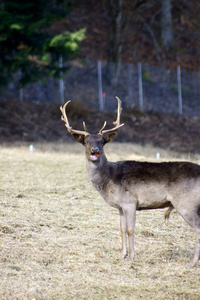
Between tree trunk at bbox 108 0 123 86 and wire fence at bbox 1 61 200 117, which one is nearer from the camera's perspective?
wire fence at bbox 1 61 200 117

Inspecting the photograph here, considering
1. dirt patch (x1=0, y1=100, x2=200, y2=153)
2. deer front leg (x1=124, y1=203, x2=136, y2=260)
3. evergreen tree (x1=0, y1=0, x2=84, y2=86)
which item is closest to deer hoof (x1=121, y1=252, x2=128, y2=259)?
deer front leg (x1=124, y1=203, x2=136, y2=260)

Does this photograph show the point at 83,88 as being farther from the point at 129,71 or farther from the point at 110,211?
the point at 110,211

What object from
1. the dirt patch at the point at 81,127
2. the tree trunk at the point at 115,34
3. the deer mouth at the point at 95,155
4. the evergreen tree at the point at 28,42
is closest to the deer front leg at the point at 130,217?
the deer mouth at the point at 95,155

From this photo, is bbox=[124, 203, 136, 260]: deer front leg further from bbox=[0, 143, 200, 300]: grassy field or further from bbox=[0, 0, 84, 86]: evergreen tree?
bbox=[0, 0, 84, 86]: evergreen tree

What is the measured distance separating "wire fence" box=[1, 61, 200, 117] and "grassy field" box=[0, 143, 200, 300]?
11.2 metres

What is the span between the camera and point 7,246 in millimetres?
6285

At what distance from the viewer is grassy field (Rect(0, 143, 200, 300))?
5180mm

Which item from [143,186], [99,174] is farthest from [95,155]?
[143,186]

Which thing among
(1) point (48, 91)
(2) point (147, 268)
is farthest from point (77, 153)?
(2) point (147, 268)

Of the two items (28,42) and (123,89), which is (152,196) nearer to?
(28,42)

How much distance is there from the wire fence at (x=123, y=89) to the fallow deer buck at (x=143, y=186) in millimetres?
14237

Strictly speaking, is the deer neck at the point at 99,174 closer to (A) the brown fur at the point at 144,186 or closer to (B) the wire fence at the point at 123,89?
(A) the brown fur at the point at 144,186

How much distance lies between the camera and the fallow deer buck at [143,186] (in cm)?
576

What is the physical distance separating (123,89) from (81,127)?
5251mm
